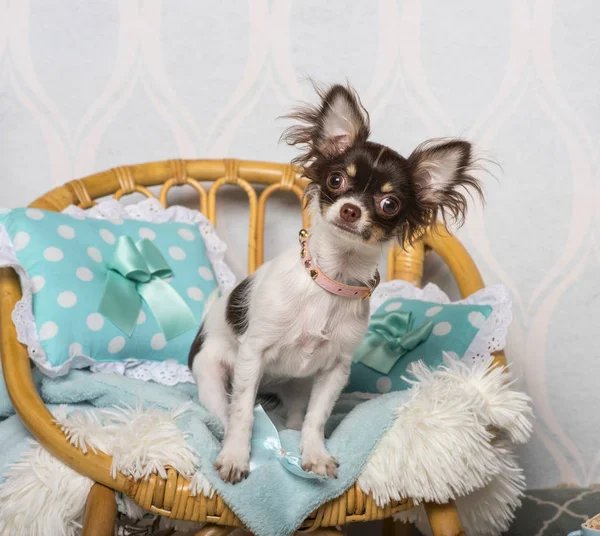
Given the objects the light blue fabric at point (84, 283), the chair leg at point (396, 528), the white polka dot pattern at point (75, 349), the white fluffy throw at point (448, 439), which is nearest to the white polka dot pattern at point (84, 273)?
the light blue fabric at point (84, 283)

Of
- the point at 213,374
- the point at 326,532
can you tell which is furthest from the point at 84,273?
the point at 326,532

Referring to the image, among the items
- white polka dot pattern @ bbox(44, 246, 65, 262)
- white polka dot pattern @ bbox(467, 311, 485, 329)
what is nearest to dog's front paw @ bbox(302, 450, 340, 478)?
white polka dot pattern @ bbox(467, 311, 485, 329)

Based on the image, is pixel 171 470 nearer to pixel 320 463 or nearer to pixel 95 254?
pixel 320 463

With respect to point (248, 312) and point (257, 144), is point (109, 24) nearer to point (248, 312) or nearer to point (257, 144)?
point (257, 144)

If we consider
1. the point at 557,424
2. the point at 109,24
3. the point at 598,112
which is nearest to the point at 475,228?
the point at 598,112

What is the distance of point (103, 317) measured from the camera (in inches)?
73.3

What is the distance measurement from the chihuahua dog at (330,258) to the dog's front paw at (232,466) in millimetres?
14

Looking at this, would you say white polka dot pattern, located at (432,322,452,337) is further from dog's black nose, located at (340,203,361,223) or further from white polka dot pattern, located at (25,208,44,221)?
white polka dot pattern, located at (25,208,44,221)

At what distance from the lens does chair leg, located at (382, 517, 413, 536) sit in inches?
81.0

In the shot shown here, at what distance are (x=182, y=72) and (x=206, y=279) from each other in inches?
32.7

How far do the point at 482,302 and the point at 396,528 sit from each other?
0.79m

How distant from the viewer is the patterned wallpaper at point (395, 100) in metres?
2.37

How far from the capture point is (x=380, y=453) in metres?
1.38

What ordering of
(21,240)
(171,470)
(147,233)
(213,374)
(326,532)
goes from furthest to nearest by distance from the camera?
1. (147,233)
2. (21,240)
3. (213,374)
4. (326,532)
5. (171,470)
